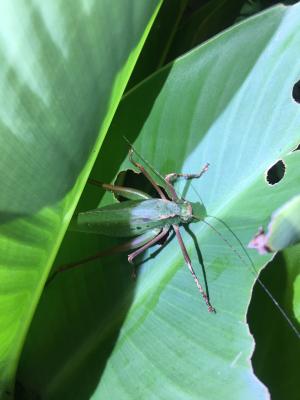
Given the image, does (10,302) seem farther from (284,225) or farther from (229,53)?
(229,53)

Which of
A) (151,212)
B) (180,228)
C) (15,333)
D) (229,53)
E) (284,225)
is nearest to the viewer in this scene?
(284,225)

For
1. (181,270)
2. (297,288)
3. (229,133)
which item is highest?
(229,133)

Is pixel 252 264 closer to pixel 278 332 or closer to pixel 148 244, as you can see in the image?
pixel 278 332

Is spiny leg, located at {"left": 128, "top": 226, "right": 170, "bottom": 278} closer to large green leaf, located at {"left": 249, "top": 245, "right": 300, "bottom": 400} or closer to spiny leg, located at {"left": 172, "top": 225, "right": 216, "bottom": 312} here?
spiny leg, located at {"left": 172, "top": 225, "right": 216, "bottom": 312}

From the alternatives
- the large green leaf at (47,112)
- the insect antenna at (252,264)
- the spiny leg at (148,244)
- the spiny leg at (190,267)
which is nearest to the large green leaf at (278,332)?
the insect antenna at (252,264)

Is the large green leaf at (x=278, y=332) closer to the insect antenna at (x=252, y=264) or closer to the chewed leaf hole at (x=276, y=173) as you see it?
the insect antenna at (x=252, y=264)

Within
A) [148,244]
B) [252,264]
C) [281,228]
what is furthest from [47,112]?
[148,244]

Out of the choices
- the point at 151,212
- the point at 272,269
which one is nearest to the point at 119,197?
the point at 151,212
